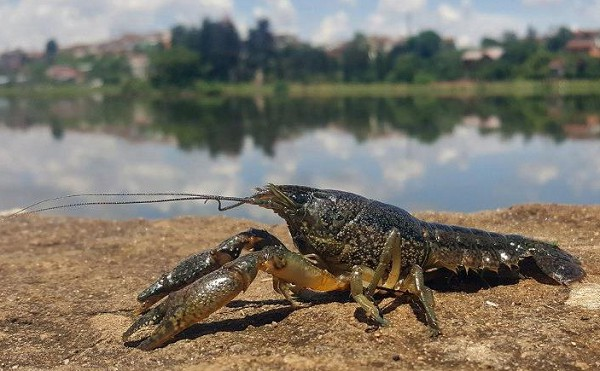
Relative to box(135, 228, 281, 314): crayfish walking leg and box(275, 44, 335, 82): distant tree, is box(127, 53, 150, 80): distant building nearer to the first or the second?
box(275, 44, 335, 82): distant tree

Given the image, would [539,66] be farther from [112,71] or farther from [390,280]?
[112,71]

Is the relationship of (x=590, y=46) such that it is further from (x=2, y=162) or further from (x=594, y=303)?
(x=594, y=303)

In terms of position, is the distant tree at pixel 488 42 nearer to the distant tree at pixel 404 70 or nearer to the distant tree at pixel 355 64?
the distant tree at pixel 355 64

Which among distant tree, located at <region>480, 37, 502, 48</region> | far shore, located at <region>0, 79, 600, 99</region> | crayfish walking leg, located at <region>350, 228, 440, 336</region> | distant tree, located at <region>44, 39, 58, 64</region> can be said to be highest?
distant tree, located at <region>44, 39, 58, 64</region>

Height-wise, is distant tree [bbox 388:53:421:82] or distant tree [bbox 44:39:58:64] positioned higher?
distant tree [bbox 44:39:58:64]

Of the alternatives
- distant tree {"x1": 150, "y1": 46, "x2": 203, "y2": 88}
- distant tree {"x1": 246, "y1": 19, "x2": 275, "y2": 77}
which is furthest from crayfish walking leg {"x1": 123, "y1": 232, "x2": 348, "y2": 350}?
distant tree {"x1": 246, "y1": 19, "x2": 275, "y2": 77}

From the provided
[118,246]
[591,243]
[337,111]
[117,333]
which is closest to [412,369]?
[117,333]
